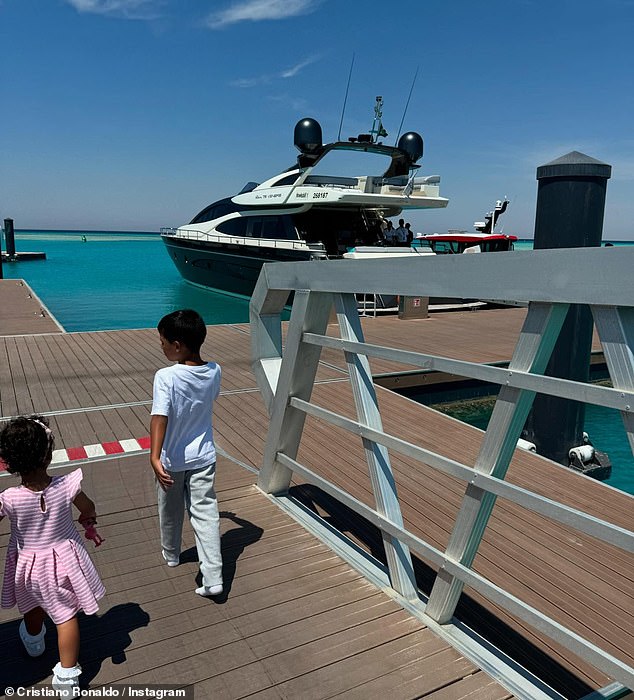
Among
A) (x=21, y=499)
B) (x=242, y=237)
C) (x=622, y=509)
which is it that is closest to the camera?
(x=21, y=499)

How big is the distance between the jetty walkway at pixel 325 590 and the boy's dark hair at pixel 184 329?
1206 millimetres

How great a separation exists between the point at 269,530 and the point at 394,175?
17.3 metres

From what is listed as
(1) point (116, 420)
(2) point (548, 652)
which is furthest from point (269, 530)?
(1) point (116, 420)

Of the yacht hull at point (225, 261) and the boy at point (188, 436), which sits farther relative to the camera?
the yacht hull at point (225, 261)

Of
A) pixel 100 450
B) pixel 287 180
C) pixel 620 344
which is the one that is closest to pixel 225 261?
pixel 287 180

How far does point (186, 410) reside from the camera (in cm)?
247

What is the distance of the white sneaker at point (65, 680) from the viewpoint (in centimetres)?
197

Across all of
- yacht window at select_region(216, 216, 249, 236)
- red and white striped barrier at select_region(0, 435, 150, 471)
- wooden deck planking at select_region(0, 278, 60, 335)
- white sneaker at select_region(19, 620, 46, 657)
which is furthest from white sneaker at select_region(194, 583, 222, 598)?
yacht window at select_region(216, 216, 249, 236)

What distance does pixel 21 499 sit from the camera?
1983 mm

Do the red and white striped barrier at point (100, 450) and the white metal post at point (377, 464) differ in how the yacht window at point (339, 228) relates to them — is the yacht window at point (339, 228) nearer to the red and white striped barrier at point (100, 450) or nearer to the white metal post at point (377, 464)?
the red and white striped barrier at point (100, 450)

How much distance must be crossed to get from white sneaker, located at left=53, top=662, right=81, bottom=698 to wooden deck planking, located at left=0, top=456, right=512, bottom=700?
11 cm

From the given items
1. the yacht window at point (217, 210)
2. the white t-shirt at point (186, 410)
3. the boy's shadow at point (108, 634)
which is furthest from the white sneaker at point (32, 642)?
the yacht window at point (217, 210)

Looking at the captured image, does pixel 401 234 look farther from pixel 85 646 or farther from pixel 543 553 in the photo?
pixel 85 646

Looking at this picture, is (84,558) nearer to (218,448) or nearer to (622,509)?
(218,448)
